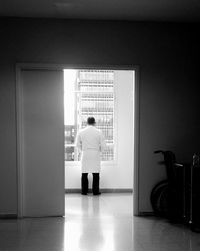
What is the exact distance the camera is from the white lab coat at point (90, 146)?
561 centimetres

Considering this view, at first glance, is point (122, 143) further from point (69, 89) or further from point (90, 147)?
point (69, 89)

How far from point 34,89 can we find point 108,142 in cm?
230

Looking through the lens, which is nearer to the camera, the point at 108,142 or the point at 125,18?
the point at 125,18

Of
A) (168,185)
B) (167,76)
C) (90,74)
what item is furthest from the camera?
(90,74)

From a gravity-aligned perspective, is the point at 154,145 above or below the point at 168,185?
above

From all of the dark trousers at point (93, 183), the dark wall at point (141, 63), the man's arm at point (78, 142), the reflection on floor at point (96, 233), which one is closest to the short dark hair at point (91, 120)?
the man's arm at point (78, 142)

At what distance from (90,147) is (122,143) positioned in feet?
2.34

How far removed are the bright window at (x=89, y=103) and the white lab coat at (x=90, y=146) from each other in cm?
36

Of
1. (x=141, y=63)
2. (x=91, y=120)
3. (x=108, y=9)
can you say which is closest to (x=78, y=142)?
(x=91, y=120)

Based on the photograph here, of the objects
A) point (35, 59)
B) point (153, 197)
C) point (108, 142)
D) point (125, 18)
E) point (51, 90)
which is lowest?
point (153, 197)

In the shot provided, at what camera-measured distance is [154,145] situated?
4352 millimetres

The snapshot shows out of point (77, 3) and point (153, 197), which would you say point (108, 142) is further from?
point (77, 3)

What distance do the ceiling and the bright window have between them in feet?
6.30

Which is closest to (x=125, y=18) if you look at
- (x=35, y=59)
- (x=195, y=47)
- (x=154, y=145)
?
(x=195, y=47)
